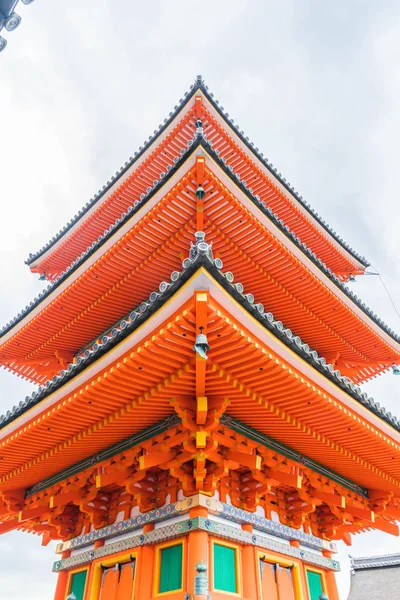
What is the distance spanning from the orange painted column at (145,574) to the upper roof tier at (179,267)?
541 cm

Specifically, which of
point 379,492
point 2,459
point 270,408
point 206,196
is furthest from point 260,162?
point 2,459

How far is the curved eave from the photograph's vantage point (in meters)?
5.46

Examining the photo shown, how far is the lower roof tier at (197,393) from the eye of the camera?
5.66 m

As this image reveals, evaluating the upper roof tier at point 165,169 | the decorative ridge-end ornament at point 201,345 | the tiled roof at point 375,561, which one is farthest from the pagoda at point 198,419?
the tiled roof at point 375,561

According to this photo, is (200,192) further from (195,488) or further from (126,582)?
(126,582)

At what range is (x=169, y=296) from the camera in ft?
18.4

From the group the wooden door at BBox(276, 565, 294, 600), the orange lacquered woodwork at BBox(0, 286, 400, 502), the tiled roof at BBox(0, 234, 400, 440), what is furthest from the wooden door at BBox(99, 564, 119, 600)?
the tiled roof at BBox(0, 234, 400, 440)

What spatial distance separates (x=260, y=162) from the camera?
41.4 ft

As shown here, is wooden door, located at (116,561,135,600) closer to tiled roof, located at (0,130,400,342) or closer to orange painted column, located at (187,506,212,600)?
orange painted column, located at (187,506,212,600)

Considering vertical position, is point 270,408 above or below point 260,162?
below

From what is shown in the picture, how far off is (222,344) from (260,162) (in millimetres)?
8354

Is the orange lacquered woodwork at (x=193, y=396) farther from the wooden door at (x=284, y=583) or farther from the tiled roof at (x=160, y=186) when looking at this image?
the tiled roof at (x=160, y=186)

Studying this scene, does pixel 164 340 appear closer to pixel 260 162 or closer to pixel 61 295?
pixel 61 295

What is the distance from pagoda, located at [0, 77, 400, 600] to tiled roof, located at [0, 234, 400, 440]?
0.09ft
